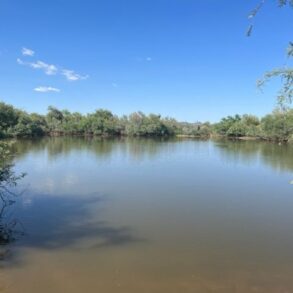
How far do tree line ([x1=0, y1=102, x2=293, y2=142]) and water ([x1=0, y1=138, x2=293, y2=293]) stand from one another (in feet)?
153

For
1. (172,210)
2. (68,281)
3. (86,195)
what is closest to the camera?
(68,281)

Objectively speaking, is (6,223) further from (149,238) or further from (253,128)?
(253,128)

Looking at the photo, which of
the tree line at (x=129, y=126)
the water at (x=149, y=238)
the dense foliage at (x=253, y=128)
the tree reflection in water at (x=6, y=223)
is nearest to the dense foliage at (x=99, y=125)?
the tree line at (x=129, y=126)

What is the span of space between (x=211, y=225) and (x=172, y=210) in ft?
5.99

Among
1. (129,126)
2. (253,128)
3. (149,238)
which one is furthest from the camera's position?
(129,126)

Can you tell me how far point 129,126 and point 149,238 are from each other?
236 ft

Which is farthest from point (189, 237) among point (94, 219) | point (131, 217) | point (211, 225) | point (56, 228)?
point (56, 228)

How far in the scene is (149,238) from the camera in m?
8.46

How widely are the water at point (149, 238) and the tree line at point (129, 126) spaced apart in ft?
153

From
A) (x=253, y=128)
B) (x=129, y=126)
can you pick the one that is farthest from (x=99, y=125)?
(x=253, y=128)

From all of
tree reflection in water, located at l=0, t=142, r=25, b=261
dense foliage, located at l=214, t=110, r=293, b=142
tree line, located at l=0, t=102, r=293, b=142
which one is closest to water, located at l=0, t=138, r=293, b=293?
tree reflection in water, located at l=0, t=142, r=25, b=261

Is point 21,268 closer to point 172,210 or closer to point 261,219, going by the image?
point 172,210

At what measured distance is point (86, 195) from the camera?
42.8 ft

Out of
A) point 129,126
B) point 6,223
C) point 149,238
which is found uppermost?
point 129,126
